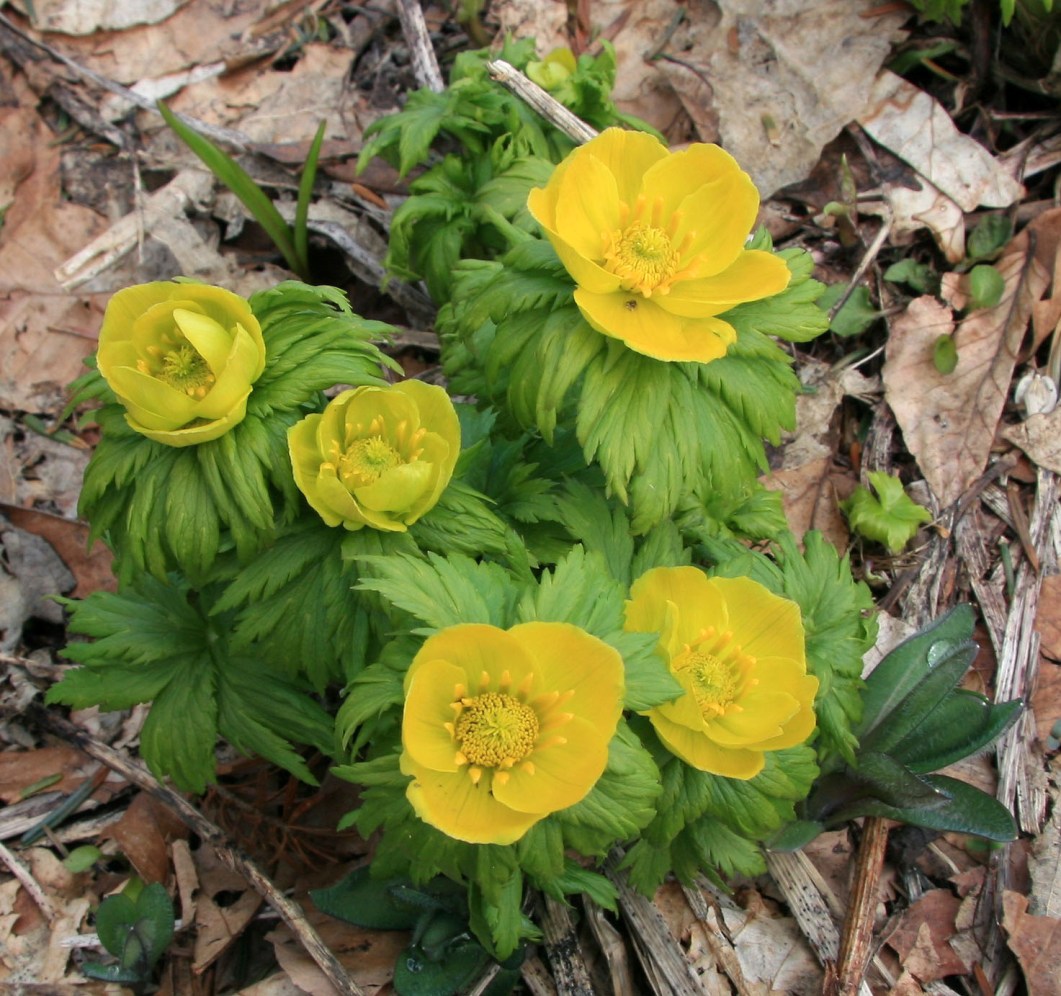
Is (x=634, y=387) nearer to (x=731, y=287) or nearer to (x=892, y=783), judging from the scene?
(x=731, y=287)

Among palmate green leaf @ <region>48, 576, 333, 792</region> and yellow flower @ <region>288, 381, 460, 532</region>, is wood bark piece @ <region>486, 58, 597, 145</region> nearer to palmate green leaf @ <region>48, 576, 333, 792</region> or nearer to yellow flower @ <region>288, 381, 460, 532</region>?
yellow flower @ <region>288, 381, 460, 532</region>

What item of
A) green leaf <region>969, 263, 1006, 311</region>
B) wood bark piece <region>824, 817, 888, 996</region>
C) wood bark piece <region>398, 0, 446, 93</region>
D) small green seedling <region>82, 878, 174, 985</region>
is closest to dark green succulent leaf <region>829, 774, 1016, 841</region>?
wood bark piece <region>824, 817, 888, 996</region>

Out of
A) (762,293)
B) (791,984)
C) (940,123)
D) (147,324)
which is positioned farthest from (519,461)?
(940,123)

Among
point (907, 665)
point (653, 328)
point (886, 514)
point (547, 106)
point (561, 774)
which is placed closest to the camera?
point (561, 774)

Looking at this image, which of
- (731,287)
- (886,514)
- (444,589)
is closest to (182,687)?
(444,589)

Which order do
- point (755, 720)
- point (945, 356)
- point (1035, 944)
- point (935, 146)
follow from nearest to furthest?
point (755, 720)
point (1035, 944)
point (945, 356)
point (935, 146)

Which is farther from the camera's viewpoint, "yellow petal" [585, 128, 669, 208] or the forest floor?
the forest floor
